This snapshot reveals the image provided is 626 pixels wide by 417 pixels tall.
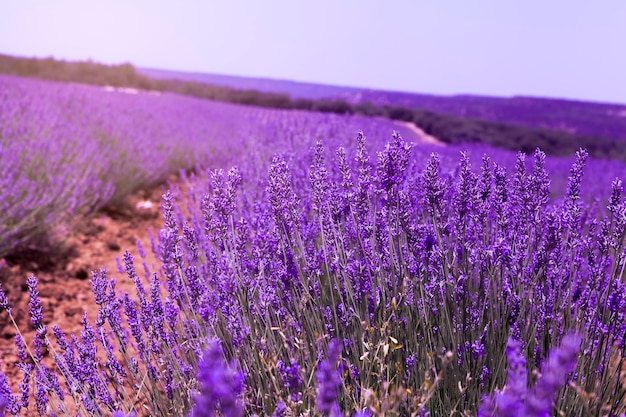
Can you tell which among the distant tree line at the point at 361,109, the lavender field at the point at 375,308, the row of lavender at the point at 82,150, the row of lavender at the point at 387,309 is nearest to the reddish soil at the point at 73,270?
the row of lavender at the point at 82,150

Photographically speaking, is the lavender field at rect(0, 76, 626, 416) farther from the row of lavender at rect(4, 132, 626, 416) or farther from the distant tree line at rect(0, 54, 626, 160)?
the distant tree line at rect(0, 54, 626, 160)

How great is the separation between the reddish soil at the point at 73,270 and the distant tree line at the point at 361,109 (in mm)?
5227

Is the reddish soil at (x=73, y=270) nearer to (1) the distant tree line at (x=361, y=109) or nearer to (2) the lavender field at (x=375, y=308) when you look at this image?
(2) the lavender field at (x=375, y=308)

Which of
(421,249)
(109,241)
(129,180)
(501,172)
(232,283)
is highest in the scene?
(501,172)

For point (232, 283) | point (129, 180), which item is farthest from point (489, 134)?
point (232, 283)

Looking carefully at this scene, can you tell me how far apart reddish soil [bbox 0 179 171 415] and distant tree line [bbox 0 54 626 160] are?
5.23m

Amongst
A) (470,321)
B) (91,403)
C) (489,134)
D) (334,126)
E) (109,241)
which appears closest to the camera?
(91,403)

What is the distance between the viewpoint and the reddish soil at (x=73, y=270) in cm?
295

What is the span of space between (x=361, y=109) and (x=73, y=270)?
10.7m

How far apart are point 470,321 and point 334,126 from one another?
3.62 metres

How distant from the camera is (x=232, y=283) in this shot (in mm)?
1528

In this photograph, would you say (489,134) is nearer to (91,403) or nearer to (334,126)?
(334,126)

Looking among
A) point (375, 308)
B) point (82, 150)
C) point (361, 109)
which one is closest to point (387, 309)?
point (375, 308)

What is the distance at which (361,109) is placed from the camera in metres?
13.6
